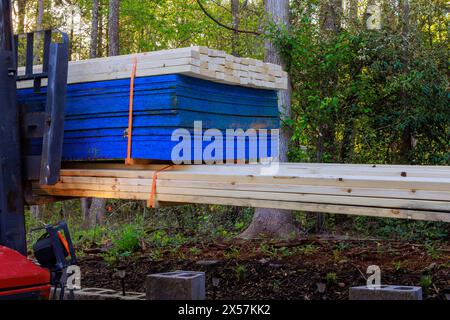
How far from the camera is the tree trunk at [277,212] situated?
10.9 m

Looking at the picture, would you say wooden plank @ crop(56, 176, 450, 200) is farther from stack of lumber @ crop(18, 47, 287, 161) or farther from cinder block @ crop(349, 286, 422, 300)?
cinder block @ crop(349, 286, 422, 300)

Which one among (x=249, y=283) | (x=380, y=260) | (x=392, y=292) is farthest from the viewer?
(x=380, y=260)

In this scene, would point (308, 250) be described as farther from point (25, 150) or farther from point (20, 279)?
point (20, 279)

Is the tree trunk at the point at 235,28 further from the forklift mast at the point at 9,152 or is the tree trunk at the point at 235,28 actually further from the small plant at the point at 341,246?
the forklift mast at the point at 9,152

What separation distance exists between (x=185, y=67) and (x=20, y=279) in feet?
7.65

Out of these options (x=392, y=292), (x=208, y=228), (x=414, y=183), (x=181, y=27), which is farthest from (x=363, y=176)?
(x=181, y=27)

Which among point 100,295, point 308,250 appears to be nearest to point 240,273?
point 308,250

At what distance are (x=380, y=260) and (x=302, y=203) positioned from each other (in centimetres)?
316

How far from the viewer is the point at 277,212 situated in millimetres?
11086

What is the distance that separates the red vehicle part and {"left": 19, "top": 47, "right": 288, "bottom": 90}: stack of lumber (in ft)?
6.85

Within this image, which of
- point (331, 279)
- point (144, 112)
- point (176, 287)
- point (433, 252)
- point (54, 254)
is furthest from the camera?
point (433, 252)

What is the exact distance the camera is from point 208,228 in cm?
1279

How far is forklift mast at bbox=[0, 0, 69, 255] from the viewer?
546 centimetres

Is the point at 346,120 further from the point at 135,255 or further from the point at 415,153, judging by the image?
the point at 135,255
